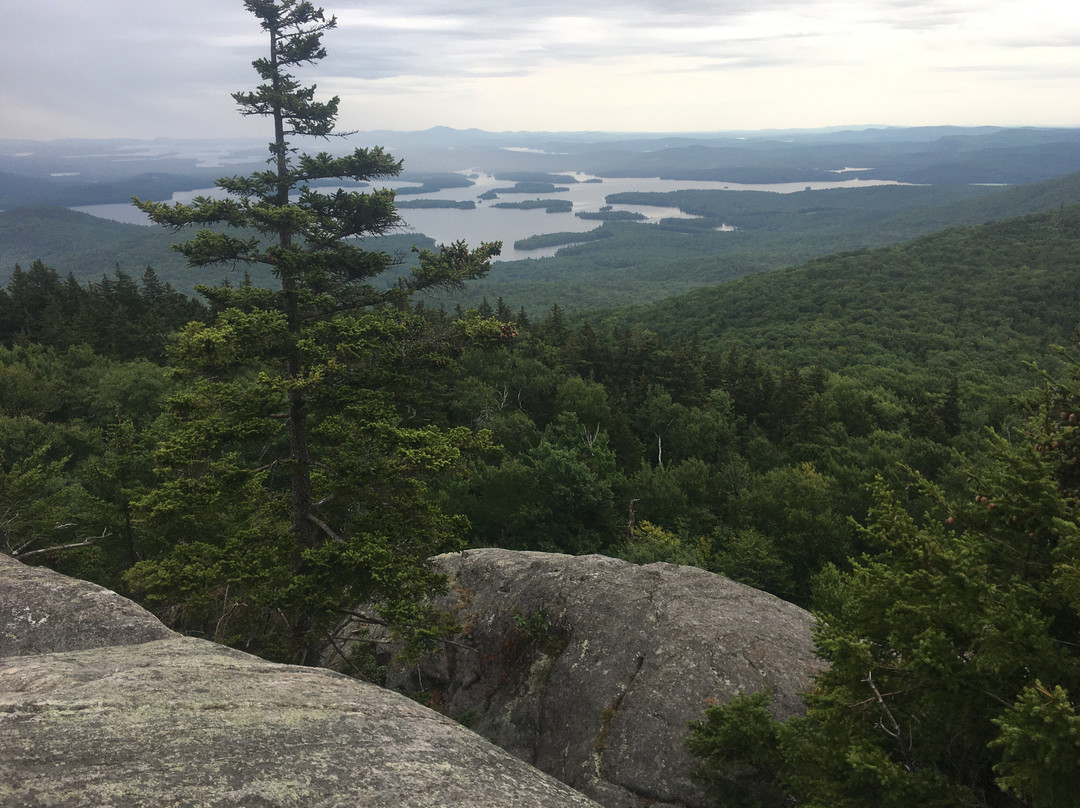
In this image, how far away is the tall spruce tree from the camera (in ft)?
40.7

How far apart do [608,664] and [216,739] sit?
31.4 ft

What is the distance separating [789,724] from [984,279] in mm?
174693

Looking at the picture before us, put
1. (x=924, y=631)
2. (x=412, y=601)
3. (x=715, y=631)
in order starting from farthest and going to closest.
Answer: (x=715, y=631) → (x=412, y=601) → (x=924, y=631)

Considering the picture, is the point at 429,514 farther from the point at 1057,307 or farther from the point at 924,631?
the point at 1057,307

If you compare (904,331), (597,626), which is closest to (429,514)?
(597,626)

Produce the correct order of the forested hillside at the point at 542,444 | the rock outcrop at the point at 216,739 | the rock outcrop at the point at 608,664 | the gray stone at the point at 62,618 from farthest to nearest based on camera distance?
the forested hillside at the point at 542,444 < the rock outcrop at the point at 608,664 < the gray stone at the point at 62,618 < the rock outcrop at the point at 216,739

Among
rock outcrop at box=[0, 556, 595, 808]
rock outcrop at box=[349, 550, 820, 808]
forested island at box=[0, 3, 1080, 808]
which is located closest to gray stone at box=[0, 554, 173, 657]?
rock outcrop at box=[0, 556, 595, 808]

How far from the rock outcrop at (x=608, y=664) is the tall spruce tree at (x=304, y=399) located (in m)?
3.98

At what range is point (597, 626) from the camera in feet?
49.3

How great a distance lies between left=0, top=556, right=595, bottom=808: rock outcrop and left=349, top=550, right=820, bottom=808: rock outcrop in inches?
175

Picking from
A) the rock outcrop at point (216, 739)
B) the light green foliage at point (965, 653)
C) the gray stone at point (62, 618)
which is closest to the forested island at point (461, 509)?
the light green foliage at point (965, 653)

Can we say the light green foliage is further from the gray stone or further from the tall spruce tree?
the gray stone

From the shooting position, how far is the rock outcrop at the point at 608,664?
39.1ft

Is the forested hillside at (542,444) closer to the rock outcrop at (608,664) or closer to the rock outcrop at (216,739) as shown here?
the rock outcrop at (608,664)
